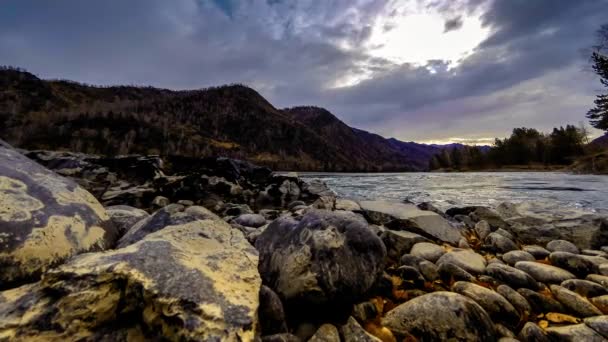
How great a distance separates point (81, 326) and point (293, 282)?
192cm

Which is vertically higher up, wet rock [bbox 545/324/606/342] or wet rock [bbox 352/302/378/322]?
wet rock [bbox 352/302/378/322]

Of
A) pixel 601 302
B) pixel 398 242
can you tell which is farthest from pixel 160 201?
pixel 601 302

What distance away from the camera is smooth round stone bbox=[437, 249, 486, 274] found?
4.31 metres

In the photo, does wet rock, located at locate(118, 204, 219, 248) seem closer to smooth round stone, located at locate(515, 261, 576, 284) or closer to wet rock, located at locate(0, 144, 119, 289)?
wet rock, located at locate(0, 144, 119, 289)

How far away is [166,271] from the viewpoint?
6.79 feet

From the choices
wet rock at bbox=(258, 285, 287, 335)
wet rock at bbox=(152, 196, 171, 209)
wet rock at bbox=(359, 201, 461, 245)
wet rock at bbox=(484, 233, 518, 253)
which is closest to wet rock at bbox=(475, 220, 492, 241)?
wet rock at bbox=(484, 233, 518, 253)

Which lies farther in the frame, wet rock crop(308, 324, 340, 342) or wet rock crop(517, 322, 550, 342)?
wet rock crop(517, 322, 550, 342)

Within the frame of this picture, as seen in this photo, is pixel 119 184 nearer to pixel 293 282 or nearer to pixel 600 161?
pixel 293 282

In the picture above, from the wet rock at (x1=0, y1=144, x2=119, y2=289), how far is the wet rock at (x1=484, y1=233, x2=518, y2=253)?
6895mm

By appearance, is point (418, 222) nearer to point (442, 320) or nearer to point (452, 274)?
point (452, 274)

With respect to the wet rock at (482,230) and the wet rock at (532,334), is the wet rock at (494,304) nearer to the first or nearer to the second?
the wet rock at (532,334)

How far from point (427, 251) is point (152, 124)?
11298 centimetres

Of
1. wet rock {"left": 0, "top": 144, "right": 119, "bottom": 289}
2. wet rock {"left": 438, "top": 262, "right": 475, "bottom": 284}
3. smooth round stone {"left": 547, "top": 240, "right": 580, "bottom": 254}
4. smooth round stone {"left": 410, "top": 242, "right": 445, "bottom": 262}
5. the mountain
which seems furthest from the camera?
the mountain

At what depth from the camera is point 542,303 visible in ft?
11.4
